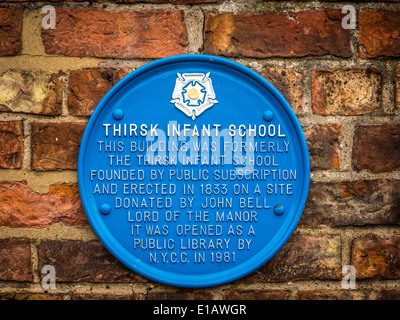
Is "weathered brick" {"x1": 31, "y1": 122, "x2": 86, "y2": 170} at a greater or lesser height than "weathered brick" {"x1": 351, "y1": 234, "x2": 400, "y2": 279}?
greater

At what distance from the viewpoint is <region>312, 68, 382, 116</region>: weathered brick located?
783 mm

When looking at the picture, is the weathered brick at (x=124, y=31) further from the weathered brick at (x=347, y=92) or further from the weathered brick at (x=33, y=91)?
the weathered brick at (x=347, y=92)

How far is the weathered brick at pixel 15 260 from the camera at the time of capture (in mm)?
790

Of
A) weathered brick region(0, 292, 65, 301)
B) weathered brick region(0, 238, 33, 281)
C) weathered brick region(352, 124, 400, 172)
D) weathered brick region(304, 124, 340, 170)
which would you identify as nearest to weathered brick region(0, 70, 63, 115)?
weathered brick region(0, 238, 33, 281)

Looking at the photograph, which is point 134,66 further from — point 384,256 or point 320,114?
point 384,256

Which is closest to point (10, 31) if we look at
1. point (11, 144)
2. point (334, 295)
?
point (11, 144)

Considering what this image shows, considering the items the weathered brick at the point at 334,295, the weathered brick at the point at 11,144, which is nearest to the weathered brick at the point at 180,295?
the weathered brick at the point at 334,295

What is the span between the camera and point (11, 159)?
78 centimetres

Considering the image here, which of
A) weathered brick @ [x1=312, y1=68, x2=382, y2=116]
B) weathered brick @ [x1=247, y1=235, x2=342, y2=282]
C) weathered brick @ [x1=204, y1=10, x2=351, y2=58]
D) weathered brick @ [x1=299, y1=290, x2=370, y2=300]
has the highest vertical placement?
weathered brick @ [x1=204, y1=10, x2=351, y2=58]

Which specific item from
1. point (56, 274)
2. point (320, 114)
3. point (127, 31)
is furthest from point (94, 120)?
point (320, 114)

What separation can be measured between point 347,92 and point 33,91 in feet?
2.49

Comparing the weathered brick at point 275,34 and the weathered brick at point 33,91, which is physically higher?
the weathered brick at point 275,34

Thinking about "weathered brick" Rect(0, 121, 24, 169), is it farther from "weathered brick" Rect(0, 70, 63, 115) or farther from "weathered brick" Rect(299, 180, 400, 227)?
"weathered brick" Rect(299, 180, 400, 227)

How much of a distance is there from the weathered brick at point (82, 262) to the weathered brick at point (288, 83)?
569 mm
